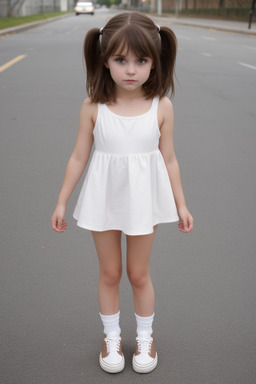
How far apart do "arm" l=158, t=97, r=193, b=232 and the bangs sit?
26cm

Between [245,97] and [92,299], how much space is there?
7082 millimetres

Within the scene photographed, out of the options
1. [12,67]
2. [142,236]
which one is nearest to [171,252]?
[142,236]

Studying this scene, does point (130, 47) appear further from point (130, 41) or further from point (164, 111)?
point (164, 111)

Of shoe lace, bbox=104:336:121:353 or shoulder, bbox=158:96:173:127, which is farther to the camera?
shoe lace, bbox=104:336:121:353

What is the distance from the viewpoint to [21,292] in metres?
3.07

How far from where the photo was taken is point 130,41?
198cm

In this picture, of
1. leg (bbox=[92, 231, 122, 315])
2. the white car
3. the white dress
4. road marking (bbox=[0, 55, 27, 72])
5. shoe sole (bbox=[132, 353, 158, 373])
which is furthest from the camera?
the white car

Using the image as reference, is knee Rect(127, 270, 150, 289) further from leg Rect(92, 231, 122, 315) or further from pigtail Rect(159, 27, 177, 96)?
pigtail Rect(159, 27, 177, 96)

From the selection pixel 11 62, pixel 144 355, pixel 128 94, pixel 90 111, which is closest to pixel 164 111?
pixel 128 94

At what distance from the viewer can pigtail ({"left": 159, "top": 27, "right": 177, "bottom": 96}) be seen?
2154 millimetres

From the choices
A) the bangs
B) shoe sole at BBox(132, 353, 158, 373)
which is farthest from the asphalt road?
the bangs

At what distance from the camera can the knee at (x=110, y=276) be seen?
238 cm

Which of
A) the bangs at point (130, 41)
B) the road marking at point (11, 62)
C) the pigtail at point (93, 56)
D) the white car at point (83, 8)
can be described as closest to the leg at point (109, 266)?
the pigtail at point (93, 56)

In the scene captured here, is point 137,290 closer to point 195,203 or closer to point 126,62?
point 126,62
